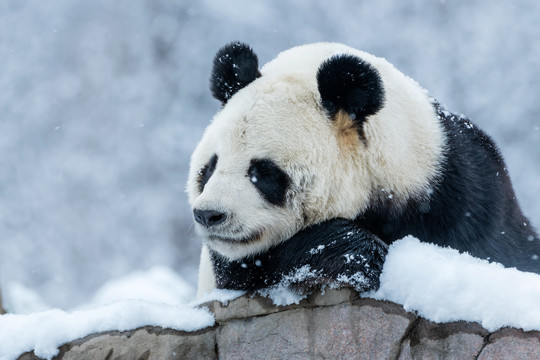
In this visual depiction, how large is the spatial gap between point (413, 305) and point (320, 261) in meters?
0.41

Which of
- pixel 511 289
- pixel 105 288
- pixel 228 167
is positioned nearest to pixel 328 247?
pixel 228 167

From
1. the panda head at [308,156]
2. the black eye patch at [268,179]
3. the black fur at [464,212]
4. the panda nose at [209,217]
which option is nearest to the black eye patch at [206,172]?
the panda head at [308,156]

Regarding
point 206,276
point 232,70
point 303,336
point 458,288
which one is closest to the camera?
point 458,288

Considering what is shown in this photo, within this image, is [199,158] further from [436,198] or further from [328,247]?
[436,198]

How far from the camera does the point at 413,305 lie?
2.63 meters

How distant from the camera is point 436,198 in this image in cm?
306

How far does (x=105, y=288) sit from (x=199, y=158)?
7.35 m

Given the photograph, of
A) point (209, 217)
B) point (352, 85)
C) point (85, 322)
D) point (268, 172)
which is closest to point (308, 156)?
point (268, 172)

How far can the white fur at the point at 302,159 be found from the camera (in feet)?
9.48

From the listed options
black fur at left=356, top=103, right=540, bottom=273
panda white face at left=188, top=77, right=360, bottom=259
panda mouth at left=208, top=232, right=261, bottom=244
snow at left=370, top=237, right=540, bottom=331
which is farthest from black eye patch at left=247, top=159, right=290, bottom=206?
snow at left=370, top=237, right=540, bottom=331

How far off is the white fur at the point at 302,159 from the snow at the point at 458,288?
338mm

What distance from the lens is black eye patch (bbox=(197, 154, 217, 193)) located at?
308 centimetres

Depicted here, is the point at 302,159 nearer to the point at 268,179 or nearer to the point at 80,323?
the point at 268,179

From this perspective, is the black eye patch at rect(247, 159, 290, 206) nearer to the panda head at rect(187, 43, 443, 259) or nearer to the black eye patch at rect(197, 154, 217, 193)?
the panda head at rect(187, 43, 443, 259)
